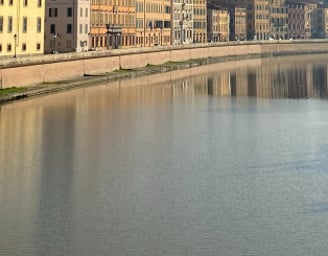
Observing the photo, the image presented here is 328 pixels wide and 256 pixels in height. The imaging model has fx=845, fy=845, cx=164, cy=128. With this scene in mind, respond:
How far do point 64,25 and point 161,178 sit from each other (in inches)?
2113

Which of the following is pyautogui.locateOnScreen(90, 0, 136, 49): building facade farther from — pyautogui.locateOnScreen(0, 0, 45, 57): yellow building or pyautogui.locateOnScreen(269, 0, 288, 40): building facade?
A: pyautogui.locateOnScreen(269, 0, 288, 40): building facade

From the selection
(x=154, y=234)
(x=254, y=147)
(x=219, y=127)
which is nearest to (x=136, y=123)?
(x=219, y=127)

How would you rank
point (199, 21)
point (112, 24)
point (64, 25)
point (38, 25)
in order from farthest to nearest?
point (199, 21) < point (112, 24) < point (64, 25) < point (38, 25)

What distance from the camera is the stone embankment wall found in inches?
2229

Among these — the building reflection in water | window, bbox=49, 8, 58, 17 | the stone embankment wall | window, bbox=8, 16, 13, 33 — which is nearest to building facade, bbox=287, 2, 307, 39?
the stone embankment wall

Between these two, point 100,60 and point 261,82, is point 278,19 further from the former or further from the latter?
point 100,60

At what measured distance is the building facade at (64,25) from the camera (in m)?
81.2

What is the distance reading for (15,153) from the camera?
34438mm

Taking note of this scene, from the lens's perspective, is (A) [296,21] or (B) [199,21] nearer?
(B) [199,21]

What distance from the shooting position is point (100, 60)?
7412cm

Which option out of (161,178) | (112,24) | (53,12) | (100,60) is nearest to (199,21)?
(112,24)

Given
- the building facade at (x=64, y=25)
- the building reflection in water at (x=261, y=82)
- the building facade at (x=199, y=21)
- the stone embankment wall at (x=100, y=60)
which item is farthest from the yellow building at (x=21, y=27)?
the building facade at (x=199, y=21)

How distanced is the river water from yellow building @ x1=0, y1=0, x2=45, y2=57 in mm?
10820

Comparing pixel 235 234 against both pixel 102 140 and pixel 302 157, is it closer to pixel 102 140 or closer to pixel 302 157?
pixel 302 157
